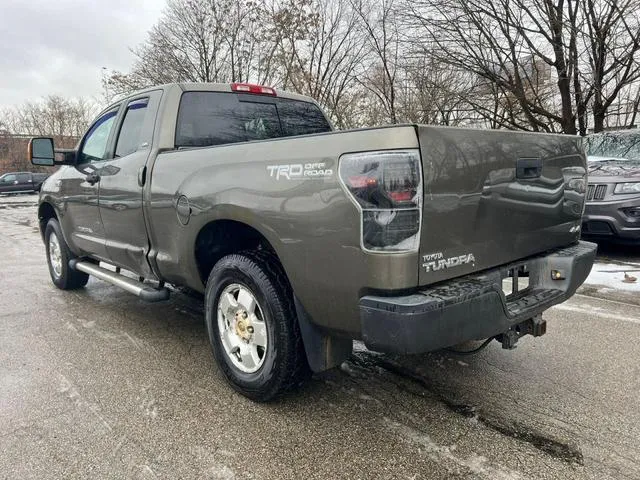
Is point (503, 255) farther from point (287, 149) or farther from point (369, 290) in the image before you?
point (287, 149)


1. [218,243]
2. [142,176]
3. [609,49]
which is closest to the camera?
[218,243]

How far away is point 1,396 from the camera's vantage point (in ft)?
10.1

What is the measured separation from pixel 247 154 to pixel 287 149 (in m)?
0.34

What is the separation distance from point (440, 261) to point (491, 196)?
50cm

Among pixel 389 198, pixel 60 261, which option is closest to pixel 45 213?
pixel 60 261

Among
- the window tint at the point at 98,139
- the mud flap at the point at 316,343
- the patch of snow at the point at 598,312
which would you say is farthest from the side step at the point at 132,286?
the patch of snow at the point at 598,312

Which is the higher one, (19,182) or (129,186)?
(129,186)

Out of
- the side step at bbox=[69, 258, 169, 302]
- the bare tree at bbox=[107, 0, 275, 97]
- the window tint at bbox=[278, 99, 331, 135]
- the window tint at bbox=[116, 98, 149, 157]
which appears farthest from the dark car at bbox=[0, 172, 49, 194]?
the window tint at bbox=[278, 99, 331, 135]

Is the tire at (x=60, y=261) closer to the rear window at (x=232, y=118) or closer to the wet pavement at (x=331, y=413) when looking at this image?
the wet pavement at (x=331, y=413)

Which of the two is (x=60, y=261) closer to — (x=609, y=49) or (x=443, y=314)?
(x=443, y=314)

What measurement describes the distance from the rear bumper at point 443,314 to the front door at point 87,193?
10.1 ft

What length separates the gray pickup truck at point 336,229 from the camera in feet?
6.89

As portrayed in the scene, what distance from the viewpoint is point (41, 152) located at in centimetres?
Answer: 489

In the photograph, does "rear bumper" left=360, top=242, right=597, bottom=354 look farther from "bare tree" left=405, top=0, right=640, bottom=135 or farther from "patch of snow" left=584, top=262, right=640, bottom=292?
"bare tree" left=405, top=0, right=640, bottom=135
